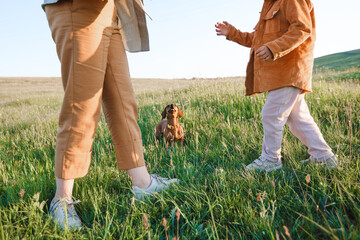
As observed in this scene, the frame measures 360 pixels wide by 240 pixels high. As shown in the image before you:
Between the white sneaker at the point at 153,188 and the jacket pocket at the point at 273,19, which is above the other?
the jacket pocket at the point at 273,19

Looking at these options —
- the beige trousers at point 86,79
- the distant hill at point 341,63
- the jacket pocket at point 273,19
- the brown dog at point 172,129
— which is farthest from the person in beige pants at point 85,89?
the distant hill at point 341,63

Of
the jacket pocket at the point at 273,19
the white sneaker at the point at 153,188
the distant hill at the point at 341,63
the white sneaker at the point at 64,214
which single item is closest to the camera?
the white sneaker at the point at 64,214

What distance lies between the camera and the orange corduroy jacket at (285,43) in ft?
6.61

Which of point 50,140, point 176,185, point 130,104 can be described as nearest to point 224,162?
point 176,185

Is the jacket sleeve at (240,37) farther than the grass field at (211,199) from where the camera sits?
Yes

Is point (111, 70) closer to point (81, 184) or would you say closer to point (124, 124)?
point (124, 124)

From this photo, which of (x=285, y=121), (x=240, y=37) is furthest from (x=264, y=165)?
(x=240, y=37)

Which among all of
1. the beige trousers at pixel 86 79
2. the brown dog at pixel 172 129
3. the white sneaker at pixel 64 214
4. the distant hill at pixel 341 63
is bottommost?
the white sneaker at pixel 64 214

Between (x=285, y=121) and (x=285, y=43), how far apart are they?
804 mm

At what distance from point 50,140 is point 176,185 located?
250cm

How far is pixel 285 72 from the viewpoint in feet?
7.22

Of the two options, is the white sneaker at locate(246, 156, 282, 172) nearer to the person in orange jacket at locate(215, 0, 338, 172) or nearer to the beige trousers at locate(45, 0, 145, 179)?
the person in orange jacket at locate(215, 0, 338, 172)

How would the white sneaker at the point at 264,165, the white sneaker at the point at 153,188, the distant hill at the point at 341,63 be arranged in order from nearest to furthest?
the white sneaker at the point at 153,188 → the white sneaker at the point at 264,165 → the distant hill at the point at 341,63

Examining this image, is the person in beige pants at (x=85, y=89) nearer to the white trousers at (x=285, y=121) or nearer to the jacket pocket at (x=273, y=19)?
the white trousers at (x=285, y=121)
